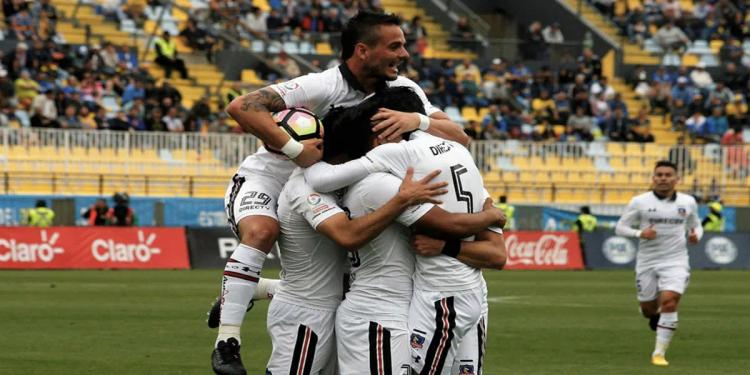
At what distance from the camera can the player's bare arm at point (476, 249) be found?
24.8 feet

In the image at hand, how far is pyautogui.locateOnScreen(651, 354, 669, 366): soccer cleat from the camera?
14.8 m

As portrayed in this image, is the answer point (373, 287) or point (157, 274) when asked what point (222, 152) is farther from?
point (373, 287)

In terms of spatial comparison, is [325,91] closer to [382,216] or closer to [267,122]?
[267,122]

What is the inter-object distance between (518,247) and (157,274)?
8.58 m

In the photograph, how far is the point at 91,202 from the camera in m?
33.0

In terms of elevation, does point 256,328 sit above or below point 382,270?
below

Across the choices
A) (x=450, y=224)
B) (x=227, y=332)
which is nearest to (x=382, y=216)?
(x=450, y=224)

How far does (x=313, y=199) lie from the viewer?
7.77 meters

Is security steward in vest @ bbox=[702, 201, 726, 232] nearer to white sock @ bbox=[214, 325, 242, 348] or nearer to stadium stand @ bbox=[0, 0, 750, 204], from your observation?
stadium stand @ bbox=[0, 0, 750, 204]

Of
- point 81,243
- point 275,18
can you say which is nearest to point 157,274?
point 81,243

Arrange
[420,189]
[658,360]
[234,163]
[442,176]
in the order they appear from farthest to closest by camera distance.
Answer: [234,163] → [658,360] → [442,176] → [420,189]

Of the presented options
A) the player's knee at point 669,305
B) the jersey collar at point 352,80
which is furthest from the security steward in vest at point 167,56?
the jersey collar at point 352,80

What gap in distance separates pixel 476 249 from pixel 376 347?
2.39ft

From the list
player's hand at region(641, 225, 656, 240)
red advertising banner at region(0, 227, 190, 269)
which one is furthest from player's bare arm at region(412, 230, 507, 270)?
red advertising banner at region(0, 227, 190, 269)
